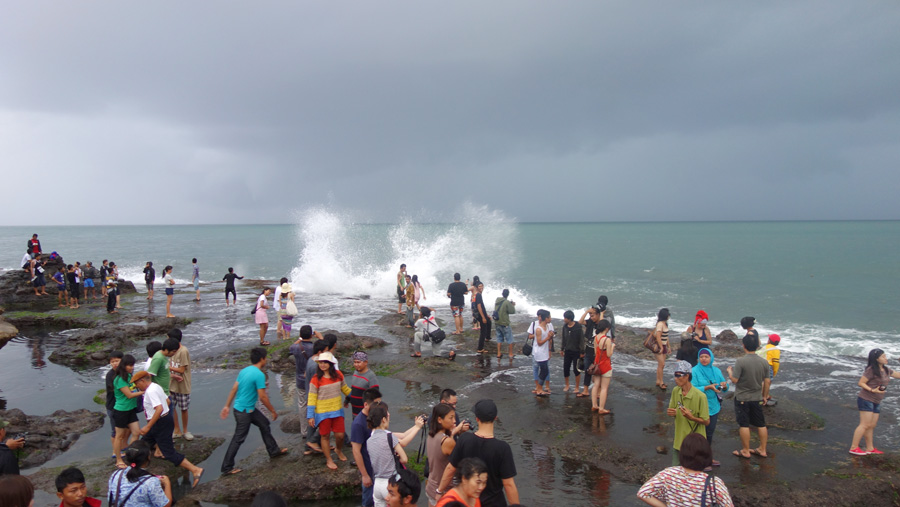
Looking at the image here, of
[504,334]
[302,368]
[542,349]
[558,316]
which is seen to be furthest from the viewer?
[558,316]

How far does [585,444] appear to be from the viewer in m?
7.76

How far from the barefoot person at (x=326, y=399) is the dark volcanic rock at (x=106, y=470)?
1.81 meters

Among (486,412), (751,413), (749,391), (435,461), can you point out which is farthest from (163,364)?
(751,413)

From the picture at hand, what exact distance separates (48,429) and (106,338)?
7641mm

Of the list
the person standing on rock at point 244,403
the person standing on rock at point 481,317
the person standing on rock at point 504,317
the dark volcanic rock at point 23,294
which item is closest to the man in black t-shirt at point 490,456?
the person standing on rock at point 244,403

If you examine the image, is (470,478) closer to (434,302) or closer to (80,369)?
(80,369)

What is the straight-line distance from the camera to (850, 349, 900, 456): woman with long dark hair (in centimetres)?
707

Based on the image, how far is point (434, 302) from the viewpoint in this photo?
2520cm

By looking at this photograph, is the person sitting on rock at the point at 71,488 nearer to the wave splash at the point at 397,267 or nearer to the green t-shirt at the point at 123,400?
the green t-shirt at the point at 123,400

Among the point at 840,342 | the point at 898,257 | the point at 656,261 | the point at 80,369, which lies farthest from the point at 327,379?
the point at 898,257

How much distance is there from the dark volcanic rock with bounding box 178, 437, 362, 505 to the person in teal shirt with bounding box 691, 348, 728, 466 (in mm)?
5161

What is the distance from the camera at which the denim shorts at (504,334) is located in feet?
42.0

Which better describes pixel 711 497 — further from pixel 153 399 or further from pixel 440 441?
pixel 153 399

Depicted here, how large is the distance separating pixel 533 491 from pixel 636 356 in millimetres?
8796
